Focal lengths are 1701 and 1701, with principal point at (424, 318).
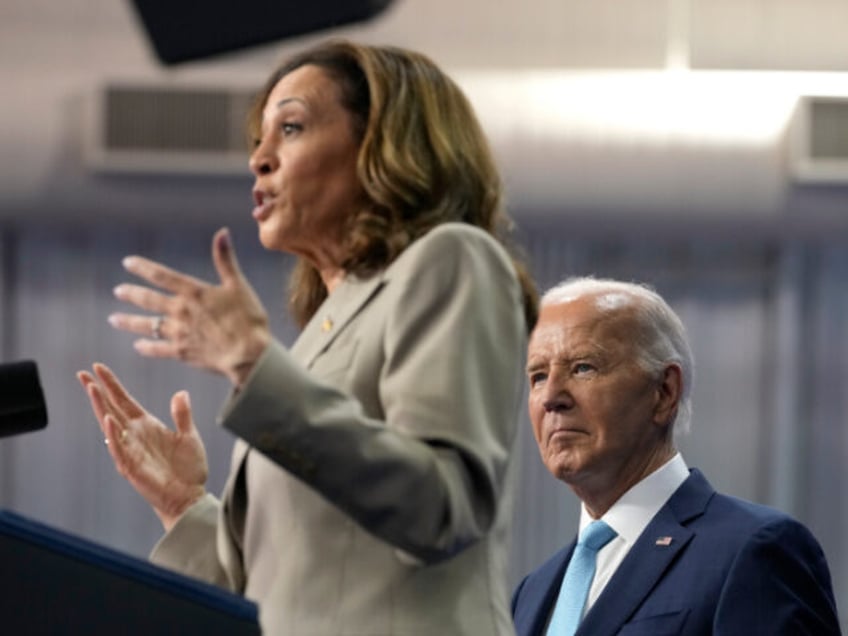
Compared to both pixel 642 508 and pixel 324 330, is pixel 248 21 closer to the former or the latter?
pixel 324 330

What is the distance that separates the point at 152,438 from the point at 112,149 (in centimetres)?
444

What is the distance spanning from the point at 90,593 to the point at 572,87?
5.17m

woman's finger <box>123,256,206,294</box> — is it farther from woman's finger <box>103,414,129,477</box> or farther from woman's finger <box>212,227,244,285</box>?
woman's finger <box>103,414,129,477</box>

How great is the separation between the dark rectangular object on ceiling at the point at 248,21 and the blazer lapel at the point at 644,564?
1.46 metres

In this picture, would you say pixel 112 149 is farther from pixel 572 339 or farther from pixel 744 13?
pixel 572 339

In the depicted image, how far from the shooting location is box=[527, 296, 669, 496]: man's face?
3.00 meters

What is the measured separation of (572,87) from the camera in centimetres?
614

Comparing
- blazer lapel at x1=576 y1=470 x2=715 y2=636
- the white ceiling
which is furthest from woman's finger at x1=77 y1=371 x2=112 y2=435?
the white ceiling

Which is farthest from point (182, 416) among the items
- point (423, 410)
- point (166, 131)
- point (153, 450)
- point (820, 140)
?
point (820, 140)

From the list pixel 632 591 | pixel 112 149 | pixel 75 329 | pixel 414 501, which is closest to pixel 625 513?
pixel 632 591

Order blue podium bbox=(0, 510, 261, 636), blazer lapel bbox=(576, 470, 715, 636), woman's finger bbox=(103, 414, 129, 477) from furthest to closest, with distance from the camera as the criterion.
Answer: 1. blazer lapel bbox=(576, 470, 715, 636)
2. woman's finger bbox=(103, 414, 129, 477)
3. blue podium bbox=(0, 510, 261, 636)

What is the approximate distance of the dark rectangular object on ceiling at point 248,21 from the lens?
1.44 m

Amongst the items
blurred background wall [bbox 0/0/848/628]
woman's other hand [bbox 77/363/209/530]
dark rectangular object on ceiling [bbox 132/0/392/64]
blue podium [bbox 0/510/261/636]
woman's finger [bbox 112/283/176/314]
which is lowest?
blurred background wall [bbox 0/0/848/628]

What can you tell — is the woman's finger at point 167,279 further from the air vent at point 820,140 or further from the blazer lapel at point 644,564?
the air vent at point 820,140
